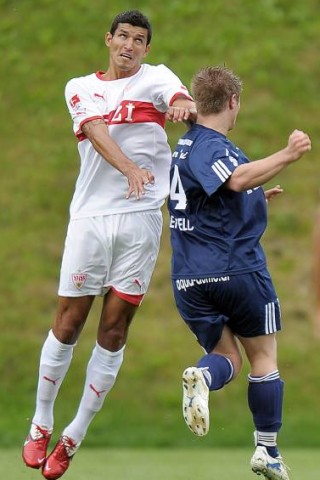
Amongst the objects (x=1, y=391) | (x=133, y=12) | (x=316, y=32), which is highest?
(x=133, y=12)

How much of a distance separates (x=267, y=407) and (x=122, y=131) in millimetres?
1667

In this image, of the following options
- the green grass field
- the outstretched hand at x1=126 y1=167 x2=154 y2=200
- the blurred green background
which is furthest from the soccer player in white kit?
the blurred green background

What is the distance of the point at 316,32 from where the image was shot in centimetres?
1498

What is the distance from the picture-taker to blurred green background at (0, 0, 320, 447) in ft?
35.3

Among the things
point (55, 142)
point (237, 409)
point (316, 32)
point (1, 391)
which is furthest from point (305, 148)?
point (316, 32)

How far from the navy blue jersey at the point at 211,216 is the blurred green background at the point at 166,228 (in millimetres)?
3538

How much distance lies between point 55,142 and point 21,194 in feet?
2.71

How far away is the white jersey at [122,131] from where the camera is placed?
7.02 meters

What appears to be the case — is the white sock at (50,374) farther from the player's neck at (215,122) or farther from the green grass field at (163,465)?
the player's neck at (215,122)

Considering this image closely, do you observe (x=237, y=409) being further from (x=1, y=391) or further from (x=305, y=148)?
(x=305, y=148)

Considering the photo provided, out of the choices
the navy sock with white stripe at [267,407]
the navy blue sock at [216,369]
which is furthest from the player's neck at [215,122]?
the navy sock with white stripe at [267,407]

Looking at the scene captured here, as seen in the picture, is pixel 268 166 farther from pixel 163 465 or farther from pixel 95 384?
pixel 163 465

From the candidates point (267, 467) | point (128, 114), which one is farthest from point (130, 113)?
point (267, 467)

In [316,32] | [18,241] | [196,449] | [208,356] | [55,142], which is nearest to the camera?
[208,356]
